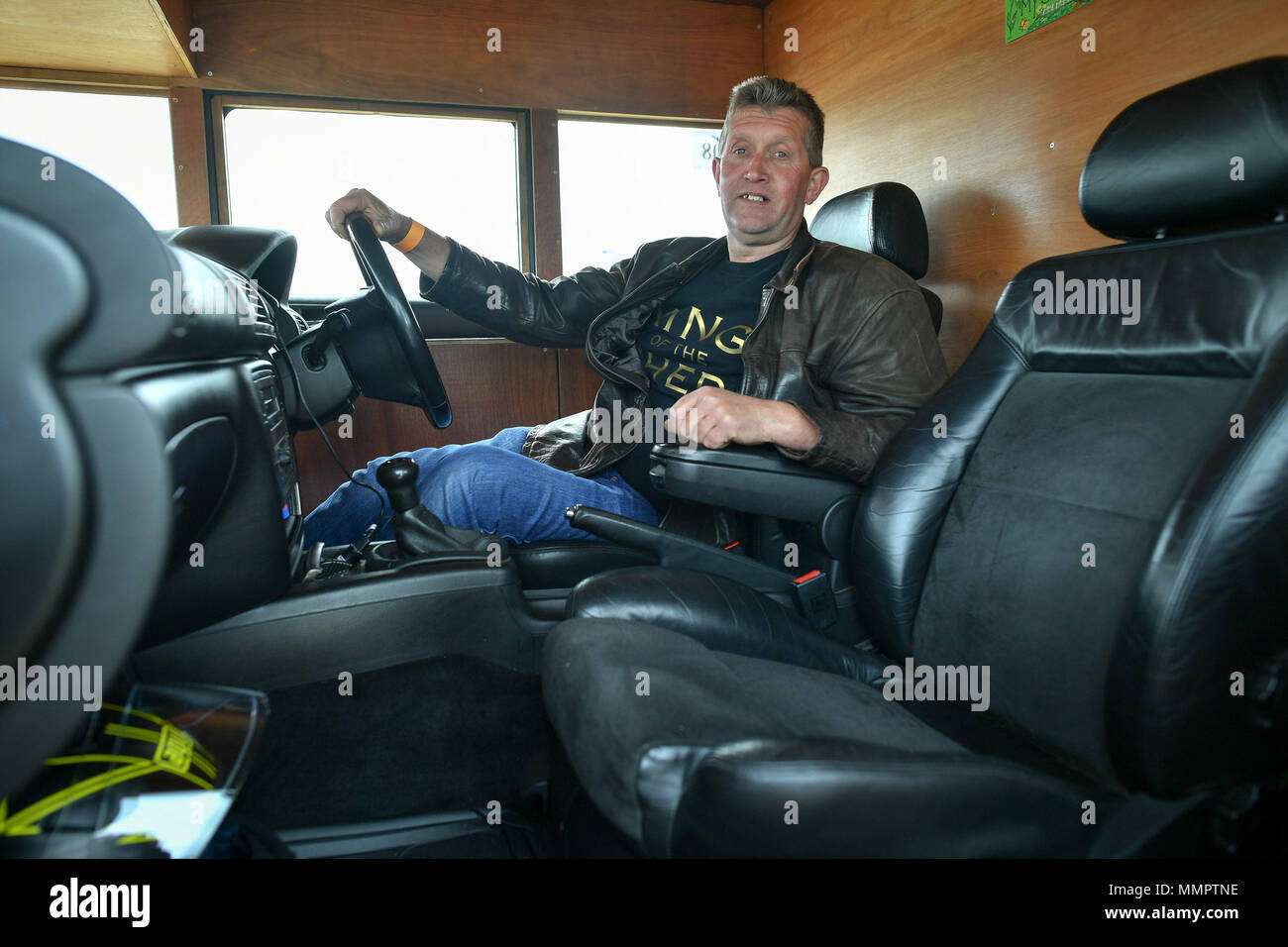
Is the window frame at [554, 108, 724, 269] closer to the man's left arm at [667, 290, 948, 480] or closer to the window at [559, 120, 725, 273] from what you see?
the window at [559, 120, 725, 273]

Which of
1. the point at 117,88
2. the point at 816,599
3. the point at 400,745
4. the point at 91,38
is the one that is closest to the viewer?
the point at 400,745

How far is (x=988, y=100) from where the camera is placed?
6.27 ft

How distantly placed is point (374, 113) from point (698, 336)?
5.35ft

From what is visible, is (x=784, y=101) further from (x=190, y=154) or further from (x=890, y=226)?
(x=190, y=154)

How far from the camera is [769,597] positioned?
1136 millimetres

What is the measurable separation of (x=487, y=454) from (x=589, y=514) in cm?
27

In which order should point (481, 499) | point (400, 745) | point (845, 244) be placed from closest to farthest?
point (400, 745) < point (481, 499) < point (845, 244)

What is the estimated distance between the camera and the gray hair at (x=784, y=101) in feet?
5.23

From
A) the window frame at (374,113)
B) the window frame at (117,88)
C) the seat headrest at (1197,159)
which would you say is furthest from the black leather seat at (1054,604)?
the window frame at (117,88)

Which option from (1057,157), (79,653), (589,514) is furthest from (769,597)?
(1057,157)

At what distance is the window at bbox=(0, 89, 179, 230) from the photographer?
231 centimetres

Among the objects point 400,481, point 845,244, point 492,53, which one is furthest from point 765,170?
point 492,53

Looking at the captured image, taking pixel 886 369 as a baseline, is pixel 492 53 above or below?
above

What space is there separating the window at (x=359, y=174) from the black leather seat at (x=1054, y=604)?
1.81 metres
